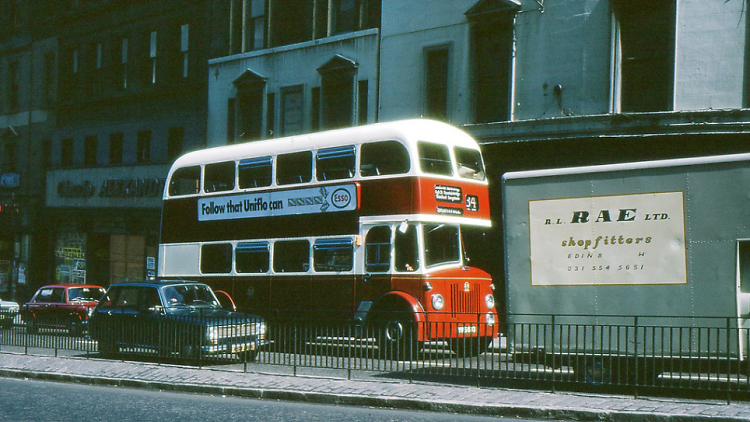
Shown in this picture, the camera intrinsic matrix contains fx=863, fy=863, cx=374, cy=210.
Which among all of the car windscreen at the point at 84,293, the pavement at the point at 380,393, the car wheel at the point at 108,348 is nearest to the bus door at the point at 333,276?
the pavement at the point at 380,393

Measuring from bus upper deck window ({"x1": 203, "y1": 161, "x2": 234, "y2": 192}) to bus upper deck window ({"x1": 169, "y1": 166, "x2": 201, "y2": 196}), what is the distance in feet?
1.16

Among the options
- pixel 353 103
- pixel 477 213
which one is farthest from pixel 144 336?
pixel 353 103

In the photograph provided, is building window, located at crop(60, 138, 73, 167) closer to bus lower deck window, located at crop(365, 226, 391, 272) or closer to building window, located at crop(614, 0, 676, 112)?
bus lower deck window, located at crop(365, 226, 391, 272)

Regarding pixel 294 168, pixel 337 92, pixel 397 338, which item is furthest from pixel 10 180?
pixel 397 338

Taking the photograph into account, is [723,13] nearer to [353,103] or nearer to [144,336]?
[353,103]

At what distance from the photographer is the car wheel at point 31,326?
17.3 meters

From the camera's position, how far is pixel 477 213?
18.2 metres

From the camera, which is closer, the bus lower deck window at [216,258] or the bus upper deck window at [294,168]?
the bus upper deck window at [294,168]

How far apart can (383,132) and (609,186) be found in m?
6.24

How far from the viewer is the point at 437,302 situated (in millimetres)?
16969

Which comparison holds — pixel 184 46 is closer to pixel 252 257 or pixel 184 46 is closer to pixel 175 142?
pixel 175 142

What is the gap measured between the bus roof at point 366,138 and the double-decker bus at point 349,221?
3 cm

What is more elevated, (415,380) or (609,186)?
(609,186)

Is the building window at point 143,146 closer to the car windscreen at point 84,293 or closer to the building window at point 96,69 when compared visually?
the building window at point 96,69
